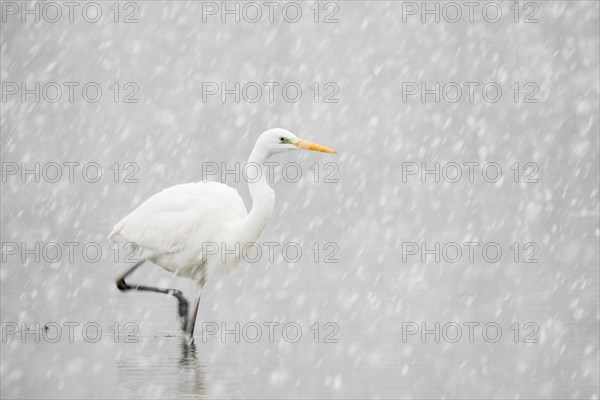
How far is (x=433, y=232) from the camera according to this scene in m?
18.0

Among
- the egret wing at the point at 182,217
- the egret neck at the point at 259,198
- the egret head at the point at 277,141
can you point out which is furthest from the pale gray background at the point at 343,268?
the egret head at the point at 277,141

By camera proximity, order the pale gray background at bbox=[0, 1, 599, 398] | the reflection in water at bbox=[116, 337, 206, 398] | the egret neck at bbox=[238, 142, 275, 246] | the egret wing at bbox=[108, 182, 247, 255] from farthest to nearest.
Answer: the egret wing at bbox=[108, 182, 247, 255]
the egret neck at bbox=[238, 142, 275, 246]
the pale gray background at bbox=[0, 1, 599, 398]
the reflection in water at bbox=[116, 337, 206, 398]

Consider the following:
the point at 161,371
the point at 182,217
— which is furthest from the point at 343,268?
the point at 161,371

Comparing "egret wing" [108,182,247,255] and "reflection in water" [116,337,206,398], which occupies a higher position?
"egret wing" [108,182,247,255]

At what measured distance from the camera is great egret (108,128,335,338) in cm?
908

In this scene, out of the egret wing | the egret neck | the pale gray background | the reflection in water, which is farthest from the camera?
the egret wing

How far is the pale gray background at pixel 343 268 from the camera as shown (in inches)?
308

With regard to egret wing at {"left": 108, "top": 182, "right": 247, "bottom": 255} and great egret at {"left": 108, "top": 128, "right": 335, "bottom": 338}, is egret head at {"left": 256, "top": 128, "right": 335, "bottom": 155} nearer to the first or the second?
great egret at {"left": 108, "top": 128, "right": 335, "bottom": 338}

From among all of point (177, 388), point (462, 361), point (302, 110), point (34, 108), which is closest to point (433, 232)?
point (462, 361)

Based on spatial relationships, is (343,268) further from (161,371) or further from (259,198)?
(161,371)

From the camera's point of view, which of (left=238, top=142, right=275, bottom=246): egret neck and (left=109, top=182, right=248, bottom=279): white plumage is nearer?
(left=238, top=142, right=275, bottom=246): egret neck

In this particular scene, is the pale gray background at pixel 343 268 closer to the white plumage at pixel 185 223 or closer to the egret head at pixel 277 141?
the white plumage at pixel 185 223

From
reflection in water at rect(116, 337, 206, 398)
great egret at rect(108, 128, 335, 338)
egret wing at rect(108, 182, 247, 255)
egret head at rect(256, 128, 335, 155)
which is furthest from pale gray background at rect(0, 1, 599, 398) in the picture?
egret head at rect(256, 128, 335, 155)

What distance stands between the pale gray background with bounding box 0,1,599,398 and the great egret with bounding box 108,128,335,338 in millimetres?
535
